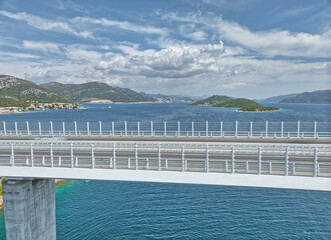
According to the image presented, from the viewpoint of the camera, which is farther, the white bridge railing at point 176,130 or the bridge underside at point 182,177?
the white bridge railing at point 176,130

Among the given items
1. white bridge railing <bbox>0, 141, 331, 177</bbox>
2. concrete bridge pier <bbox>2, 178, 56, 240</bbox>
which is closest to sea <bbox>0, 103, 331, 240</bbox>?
concrete bridge pier <bbox>2, 178, 56, 240</bbox>

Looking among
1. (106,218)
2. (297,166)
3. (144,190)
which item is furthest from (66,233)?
(297,166)

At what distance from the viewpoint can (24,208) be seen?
1778cm

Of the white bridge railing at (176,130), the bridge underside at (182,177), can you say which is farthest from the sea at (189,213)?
the bridge underside at (182,177)

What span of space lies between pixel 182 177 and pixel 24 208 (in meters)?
12.8

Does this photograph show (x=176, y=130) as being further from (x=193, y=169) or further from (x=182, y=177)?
(x=182, y=177)

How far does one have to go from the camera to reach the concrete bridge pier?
57.6 feet

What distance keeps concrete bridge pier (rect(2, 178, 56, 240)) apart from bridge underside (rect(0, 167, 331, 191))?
114 cm

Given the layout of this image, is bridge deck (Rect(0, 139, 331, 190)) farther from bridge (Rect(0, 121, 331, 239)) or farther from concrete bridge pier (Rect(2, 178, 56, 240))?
concrete bridge pier (Rect(2, 178, 56, 240))

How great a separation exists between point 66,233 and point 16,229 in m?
7.70

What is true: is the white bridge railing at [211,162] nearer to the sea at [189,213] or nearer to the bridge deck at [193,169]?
the bridge deck at [193,169]

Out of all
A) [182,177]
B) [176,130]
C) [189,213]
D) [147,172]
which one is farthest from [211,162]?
[176,130]

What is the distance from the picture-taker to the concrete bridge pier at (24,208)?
1755 centimetres

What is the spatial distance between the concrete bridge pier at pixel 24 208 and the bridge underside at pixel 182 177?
1144 millimetres
